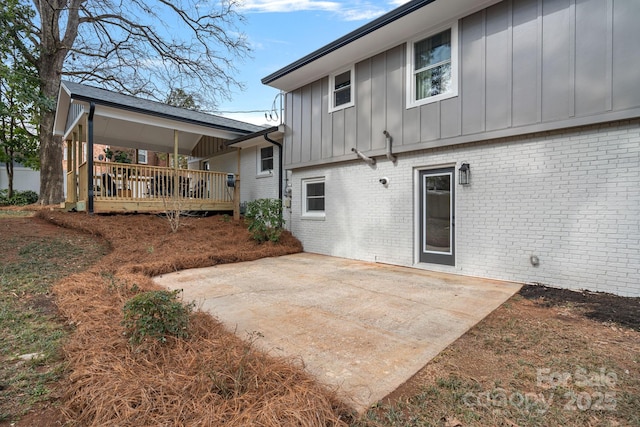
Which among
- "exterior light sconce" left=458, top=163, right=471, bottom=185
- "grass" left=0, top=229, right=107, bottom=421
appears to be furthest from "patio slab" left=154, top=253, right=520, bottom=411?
"exterior light sconce" left=458, top=163, right=471, bottom=185

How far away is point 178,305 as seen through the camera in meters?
2.83

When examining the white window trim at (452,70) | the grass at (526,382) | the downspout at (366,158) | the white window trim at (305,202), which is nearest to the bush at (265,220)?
the white window trim at (305,202)

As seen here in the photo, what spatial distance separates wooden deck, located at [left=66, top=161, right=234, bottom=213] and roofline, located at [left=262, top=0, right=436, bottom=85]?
4.08 metres

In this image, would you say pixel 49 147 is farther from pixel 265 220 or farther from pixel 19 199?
pixel 265 220

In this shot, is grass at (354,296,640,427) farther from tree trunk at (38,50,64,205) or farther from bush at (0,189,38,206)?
bush at (0,189,38,206)

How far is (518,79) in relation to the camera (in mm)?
5027

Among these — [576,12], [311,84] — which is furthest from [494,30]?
[311,84]

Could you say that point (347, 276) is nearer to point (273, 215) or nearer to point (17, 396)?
point (273, 215)

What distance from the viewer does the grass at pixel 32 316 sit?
6.94 ft

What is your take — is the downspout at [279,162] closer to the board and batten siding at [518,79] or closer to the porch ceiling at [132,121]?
the porch ceiling at [132,121]

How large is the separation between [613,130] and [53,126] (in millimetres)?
16719

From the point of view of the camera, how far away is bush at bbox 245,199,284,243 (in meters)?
8.25

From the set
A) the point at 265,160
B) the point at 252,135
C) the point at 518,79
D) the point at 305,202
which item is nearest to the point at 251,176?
the point at 265,160

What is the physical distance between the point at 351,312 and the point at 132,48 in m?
17.4
